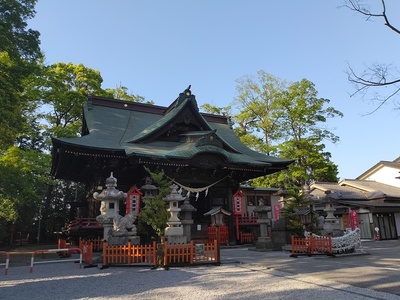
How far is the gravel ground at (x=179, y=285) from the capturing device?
5832mm

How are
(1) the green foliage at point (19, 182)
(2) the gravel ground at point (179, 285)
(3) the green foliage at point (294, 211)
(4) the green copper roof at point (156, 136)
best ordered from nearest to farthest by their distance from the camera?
(2) the gravel ground at point (179, 285)
(3) the green foliage at point (294, 211)
(4) the green copper roof at point (156, 136)
(1) the green foliage at point (19, 182)

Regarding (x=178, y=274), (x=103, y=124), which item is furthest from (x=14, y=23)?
(x=178, y=274)

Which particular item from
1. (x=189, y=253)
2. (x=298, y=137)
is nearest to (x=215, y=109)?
(x=298, y=137)

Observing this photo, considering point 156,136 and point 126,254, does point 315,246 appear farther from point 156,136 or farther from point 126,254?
point 156,136

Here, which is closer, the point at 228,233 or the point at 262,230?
the point at 262,230

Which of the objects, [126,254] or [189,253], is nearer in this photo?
[189,253]

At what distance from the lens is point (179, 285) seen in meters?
6.86

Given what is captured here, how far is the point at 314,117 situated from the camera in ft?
96.7

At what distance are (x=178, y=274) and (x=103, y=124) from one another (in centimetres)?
1372

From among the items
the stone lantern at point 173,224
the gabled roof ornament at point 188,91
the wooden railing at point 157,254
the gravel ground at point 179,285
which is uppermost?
the gabled roof ornament at point 188,91

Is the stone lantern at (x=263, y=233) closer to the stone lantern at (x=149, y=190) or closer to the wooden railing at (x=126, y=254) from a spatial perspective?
the stone lantern at (x=149, y=190)

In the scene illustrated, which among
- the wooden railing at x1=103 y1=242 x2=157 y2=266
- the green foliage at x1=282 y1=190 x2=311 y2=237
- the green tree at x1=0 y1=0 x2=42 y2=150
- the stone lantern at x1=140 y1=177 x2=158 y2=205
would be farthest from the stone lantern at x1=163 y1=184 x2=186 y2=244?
the green tree at x1=0 y1=0 x2=42 y2=150

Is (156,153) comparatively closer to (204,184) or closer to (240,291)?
(204,184)

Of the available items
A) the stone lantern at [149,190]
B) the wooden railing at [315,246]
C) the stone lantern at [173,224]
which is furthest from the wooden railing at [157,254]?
the wooden railing at [315,246]
